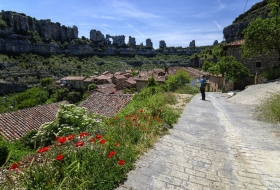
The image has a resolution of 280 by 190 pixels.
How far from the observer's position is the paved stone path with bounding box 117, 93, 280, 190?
329cm

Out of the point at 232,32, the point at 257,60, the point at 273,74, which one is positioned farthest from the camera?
the point at 232,32

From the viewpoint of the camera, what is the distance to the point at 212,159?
4223 mm

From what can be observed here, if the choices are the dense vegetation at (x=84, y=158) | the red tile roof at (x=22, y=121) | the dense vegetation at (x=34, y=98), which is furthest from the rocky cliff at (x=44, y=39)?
the dense vegetation at (x=84, y=158)

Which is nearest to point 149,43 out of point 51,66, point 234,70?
point 51,66

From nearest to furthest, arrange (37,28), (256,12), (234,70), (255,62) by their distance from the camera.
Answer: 1. (234,70)
2. (255,62)
3. (256,12)
4. (37,28)

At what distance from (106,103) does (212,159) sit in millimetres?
12697

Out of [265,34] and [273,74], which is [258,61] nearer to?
[265,34]

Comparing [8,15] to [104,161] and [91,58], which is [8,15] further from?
[104,161]

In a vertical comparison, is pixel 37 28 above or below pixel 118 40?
below

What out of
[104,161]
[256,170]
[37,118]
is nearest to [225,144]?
[256,170]

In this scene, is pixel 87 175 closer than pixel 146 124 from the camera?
Yes

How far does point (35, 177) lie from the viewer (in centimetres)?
256

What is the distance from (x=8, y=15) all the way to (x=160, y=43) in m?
104

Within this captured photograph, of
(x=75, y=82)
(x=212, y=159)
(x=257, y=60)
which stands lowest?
(x=75, y=82)
